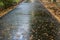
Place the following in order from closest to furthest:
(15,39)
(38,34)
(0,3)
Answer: (15,39), (38,34), (0,3)

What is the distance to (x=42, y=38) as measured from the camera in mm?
10273

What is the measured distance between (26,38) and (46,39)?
1.02 meters

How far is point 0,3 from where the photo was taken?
22031 millimetres

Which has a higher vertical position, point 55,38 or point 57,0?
point 55,38

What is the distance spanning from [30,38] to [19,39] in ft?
1.88

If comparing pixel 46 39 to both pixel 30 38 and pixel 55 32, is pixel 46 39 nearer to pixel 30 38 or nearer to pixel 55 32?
pixel 30 38

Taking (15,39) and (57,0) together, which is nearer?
(15,39)

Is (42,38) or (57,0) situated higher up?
(42,38)

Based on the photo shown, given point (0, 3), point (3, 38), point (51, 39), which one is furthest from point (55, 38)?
point (0, 3)

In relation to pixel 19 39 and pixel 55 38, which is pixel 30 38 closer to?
pixel 19 39

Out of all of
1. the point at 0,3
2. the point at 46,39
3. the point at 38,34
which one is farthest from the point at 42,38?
the point at 0,3

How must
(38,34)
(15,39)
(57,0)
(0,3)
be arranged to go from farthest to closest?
1. (57,0)
2. (0,3)
3. (38,34)
4. (15,39)

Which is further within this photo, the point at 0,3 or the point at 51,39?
the point at 0,3

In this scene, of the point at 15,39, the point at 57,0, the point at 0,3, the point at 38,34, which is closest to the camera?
the point at 15,39
